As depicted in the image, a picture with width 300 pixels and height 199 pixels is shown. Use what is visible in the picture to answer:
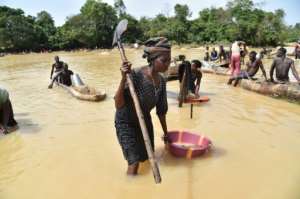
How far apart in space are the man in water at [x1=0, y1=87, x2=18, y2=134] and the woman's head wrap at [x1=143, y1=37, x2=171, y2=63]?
9.27 feet

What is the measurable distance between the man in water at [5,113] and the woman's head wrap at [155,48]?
9.27ft

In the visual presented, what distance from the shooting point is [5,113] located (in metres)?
4.99

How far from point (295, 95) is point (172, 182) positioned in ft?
14.3

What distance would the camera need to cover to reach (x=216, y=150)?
4.18m

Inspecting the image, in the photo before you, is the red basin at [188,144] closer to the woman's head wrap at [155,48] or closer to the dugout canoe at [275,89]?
the woman's head wrap at [155,48]

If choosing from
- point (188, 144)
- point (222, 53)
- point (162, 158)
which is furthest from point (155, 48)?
point (222, 53)

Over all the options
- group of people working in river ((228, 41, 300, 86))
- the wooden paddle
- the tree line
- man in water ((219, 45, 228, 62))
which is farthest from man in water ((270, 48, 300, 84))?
the tree line

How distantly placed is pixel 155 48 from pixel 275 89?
202 inches

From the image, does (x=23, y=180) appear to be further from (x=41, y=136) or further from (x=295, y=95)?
(x=295, y=95)

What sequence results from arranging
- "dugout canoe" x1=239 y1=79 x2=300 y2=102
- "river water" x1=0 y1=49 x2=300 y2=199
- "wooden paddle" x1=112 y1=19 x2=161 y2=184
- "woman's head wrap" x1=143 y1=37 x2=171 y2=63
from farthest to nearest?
1. "dugout canoe" x1=239 y1=79 x2=300 y2=102
2. "river water" x1=0 y1=49 x2=300 y2=199
3. "woman's head wrap" x1=143 y1=37 x2=171 y2=63
4. "wooden paddle" x1=112 y1=19 x2=161 y2=184

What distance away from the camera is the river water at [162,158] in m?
3.25

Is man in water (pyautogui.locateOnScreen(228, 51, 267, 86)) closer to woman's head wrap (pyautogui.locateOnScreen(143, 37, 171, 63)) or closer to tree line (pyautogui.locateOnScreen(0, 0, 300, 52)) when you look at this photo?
woman's head wrap (pyautogui.locateOnScreen(143, 37, 171, 63))

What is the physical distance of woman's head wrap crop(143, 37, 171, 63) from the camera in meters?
2.93

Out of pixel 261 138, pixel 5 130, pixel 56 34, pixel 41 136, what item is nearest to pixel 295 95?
pixel 261 138
